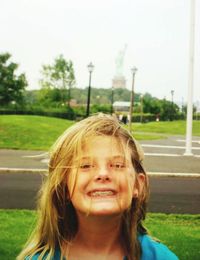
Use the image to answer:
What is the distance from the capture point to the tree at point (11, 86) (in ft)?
193

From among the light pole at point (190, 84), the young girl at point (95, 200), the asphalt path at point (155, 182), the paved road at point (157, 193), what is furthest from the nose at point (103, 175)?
the light pole at point (190, 84)

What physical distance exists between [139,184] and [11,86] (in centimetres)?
5855

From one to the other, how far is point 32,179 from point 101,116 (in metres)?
10.8

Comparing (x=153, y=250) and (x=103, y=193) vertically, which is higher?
(x=103, y=193)

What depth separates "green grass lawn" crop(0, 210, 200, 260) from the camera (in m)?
5.63

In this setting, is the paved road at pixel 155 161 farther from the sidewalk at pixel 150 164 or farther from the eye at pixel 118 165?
the eye at pixel 118 165

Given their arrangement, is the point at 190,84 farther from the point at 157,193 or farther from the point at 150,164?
the point at 157,193

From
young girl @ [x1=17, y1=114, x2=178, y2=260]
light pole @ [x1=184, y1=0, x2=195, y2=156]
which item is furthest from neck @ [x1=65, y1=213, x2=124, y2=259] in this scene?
light pole @ [x1=184, y1=0, x2=195, y2=156]

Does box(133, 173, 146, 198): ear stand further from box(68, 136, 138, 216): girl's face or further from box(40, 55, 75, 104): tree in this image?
box(40, 55, 75, 104): tree

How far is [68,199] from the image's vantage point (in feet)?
5.50

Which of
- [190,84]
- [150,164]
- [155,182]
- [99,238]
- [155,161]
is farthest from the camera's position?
[190,84]

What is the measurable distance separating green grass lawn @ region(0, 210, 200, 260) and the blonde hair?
3.73 meters

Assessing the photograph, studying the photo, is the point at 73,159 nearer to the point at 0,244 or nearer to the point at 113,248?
the point at 113,248

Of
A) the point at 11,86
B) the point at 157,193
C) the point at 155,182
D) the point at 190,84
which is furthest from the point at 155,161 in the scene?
the point at 11,86
